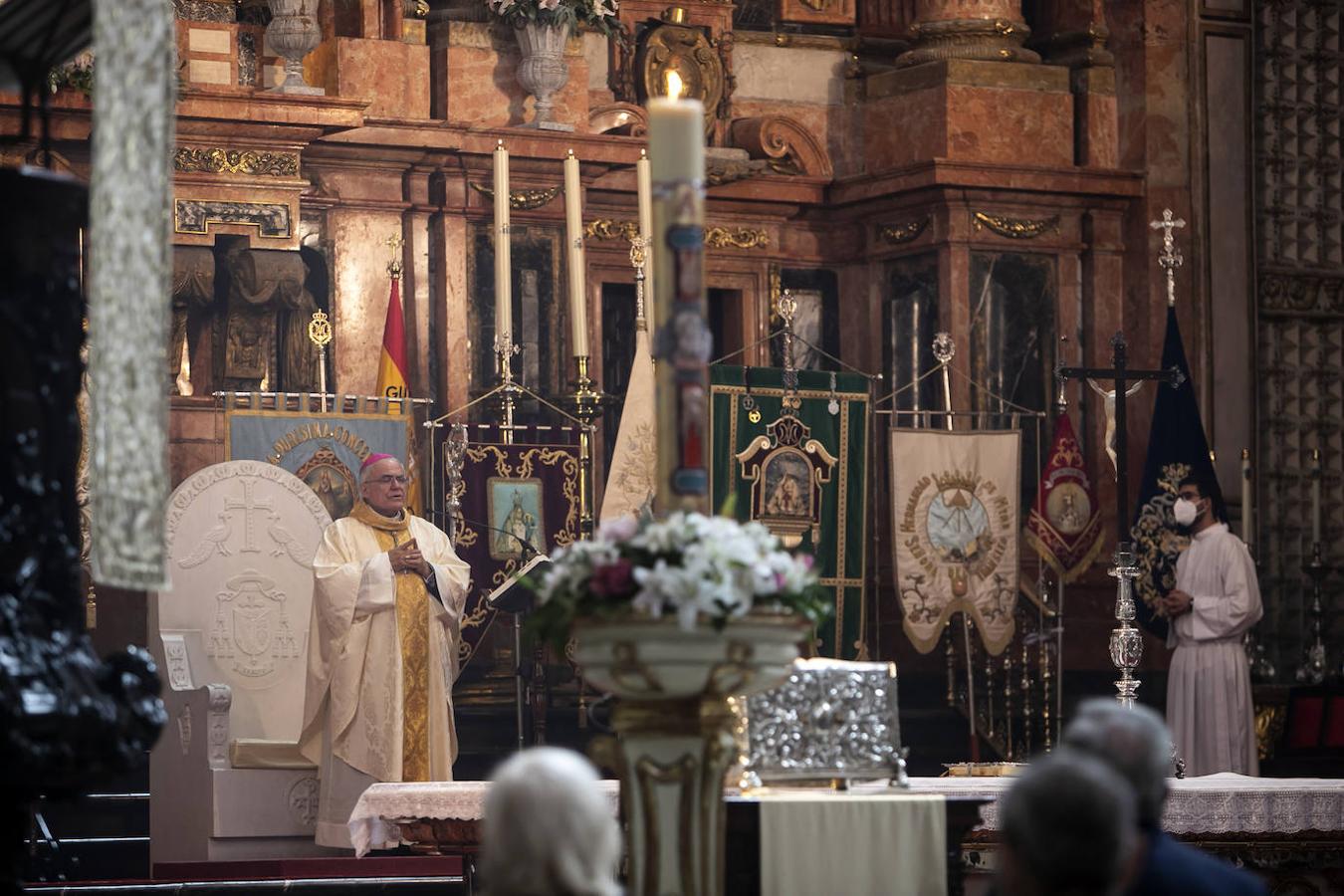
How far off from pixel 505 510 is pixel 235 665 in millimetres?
1510

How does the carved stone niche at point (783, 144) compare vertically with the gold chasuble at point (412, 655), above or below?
above

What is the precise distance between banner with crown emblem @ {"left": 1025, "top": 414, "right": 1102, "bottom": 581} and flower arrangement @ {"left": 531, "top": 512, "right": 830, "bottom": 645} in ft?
25.8

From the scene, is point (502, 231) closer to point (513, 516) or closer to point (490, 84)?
point (513, 516)

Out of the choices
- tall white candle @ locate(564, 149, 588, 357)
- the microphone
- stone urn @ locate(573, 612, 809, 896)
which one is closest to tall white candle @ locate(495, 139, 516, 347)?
tall white candle @ locate(564, 149, 588, 357)

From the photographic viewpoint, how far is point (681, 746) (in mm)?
6008

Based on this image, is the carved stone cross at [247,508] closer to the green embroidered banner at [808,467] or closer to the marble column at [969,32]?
the green embroidered banner at [808,467]

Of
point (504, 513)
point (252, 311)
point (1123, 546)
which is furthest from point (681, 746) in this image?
point (252, 311)

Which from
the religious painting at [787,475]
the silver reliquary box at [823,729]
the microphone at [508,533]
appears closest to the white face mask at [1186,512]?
the religious painting at [787,475]

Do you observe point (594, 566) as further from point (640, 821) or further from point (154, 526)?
point (154, 526)

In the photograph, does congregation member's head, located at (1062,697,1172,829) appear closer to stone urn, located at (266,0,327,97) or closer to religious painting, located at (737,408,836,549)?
religious painting, located at (737,408,836,549)

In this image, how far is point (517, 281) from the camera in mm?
14016

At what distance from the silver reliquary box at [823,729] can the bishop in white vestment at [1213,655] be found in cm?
629

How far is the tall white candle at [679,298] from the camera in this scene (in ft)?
19.7

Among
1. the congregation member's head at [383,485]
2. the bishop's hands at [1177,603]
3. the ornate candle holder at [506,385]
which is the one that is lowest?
the bishop's hands at [1177,603]
